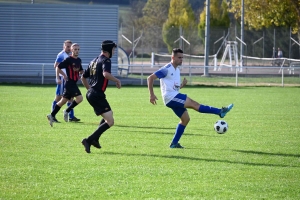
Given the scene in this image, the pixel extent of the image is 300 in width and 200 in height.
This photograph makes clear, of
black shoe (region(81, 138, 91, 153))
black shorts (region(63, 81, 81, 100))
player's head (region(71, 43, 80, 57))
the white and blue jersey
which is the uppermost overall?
player's head (region(71, 43, 80, 57))

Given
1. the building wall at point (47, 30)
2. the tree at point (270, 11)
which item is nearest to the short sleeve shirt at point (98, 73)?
the building wall at point (47, 30)

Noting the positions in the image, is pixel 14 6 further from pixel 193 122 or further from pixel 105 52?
pixel 105 52

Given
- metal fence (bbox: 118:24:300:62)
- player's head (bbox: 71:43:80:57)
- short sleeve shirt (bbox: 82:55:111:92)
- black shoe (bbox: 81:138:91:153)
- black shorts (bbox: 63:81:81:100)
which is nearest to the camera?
black shoe (bbox: 81:138:91:153)

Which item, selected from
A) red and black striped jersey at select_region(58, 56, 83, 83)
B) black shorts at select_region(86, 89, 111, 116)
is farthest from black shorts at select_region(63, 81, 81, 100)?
black shorts at select_region(86, 89, 111, 116)

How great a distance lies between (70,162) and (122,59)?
94.4ft

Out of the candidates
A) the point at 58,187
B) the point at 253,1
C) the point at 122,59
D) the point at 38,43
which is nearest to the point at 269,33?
the point at 253,1

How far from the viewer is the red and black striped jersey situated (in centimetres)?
1342

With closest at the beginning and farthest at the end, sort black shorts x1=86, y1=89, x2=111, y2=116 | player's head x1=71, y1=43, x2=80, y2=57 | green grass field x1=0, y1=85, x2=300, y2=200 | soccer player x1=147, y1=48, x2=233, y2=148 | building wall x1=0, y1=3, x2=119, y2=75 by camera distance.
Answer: green grass field x1=0, y1=85, x2=300, y2=200
black shorts x1=86, y1=89, x2=111, y2=116
soccer player x1=147, y1=48, x2=233, y2=148
player's head x1=71, y1=43, x2=80, y2=57
building wall x1=0, y1=3, x2=119, y2=75

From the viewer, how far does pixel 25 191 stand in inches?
269

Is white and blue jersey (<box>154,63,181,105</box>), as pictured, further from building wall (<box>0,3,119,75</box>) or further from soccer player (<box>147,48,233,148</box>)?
building wall (<box>0,3,119,75</box>)

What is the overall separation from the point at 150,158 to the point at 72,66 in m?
5.18

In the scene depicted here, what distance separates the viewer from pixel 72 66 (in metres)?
13.7

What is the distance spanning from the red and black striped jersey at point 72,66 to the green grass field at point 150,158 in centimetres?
118

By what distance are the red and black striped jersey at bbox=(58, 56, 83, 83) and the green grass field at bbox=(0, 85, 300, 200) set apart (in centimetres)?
118
